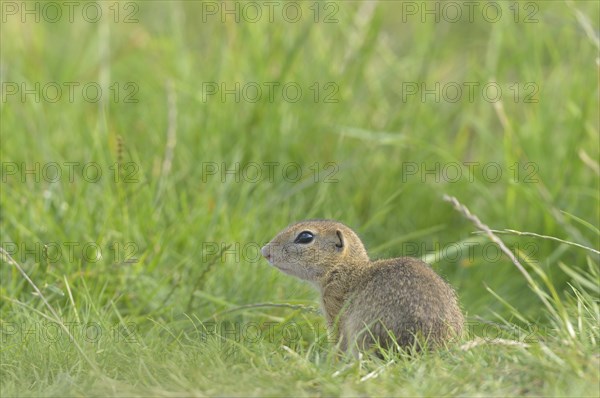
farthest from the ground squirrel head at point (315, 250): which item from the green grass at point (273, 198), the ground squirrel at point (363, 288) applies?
the green grass at point (273, 198)

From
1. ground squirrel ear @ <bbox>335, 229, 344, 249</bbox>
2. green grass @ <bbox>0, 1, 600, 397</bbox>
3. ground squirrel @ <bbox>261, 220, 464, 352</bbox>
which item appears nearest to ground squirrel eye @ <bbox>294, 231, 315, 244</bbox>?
ground squirrel @ <bbox>261, 220, 464, 352</bbox>

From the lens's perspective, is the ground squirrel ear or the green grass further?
the ground squirrel ear

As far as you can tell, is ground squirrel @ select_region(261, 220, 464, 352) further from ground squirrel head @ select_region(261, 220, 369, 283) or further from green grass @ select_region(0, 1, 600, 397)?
green grass @ select_region(0, 1, 600, 397)

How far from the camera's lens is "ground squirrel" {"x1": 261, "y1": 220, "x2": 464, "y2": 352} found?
13.2ft

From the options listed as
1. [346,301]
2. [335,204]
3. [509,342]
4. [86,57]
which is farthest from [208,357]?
[86,57]

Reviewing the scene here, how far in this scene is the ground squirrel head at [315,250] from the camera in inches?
183

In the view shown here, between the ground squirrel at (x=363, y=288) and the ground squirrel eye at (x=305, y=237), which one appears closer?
the ground squirrel at (x=363, y=288)

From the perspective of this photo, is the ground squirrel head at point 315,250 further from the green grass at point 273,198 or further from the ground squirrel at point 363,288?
the green grass at point 273,198

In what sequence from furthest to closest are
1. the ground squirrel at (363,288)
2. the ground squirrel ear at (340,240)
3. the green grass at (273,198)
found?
the ground squirrel ear at (340,240), the ground squirrel at (363,288), the green grass at (273,198)

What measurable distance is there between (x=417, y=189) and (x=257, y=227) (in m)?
1.14

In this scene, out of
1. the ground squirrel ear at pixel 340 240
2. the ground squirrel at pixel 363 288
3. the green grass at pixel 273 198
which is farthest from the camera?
the ground squirrel ear at pixel 340 240

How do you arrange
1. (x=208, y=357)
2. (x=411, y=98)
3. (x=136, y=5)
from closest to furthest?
(x=208, y=357), (x=411, y=98), (x=136, y=5)

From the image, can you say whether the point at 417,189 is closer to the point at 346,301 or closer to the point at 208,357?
the point at 346,301

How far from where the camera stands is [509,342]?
3.73m
